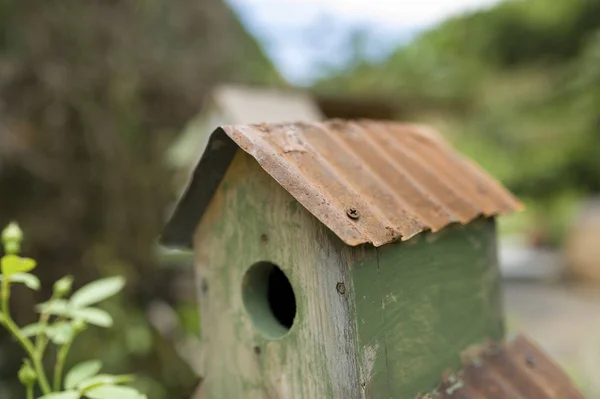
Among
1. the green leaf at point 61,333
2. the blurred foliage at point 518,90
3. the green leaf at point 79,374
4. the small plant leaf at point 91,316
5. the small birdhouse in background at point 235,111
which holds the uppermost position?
the blurred foliage at point 518,90

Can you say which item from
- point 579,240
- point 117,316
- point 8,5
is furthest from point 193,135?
point 579,240

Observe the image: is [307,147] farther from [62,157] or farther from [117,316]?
[62,157]

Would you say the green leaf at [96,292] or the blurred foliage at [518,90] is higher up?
the blurred foliage at [518,90]

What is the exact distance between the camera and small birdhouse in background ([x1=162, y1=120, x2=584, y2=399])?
0.97m

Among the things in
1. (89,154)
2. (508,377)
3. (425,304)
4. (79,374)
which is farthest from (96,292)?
(89,154)

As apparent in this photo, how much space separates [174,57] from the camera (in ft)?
17.6

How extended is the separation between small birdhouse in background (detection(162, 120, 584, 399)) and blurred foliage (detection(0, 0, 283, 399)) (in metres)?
2.24

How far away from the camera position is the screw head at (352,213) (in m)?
0.92

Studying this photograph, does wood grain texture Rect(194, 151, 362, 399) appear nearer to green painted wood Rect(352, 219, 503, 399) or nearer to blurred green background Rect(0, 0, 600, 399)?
green painted wood Rect(352, 219, 503, 399)

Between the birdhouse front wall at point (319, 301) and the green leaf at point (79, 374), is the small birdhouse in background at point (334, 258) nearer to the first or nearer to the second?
the birdhouse front wall at point (319, 301)

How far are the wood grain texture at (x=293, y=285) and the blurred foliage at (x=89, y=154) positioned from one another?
2177 millimetres

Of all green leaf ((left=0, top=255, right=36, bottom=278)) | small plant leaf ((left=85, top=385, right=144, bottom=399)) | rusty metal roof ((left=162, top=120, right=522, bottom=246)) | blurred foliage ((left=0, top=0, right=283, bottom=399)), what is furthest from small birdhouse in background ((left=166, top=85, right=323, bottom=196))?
small plant leaf ((left=85, top=385, right=144, bottom=399))

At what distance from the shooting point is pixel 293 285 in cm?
106

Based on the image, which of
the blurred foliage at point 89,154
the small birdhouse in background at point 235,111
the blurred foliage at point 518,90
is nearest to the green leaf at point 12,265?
the small birdhouse in background at point 235,111
